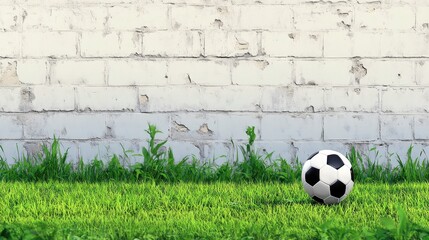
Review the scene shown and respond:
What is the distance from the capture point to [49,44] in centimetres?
684

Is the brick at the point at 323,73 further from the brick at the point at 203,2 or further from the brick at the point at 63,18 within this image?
the brick at the point at 63,18

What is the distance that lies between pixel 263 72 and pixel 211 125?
0.61 metres

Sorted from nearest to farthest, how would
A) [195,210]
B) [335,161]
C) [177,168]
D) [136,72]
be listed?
[195,210], [335,161], [177,168], [136,72]

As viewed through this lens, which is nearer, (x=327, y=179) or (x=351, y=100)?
(x=327, y=179)

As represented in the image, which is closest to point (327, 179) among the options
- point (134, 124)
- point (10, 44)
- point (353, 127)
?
point (353, 127)

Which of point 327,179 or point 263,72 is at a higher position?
point 263,72

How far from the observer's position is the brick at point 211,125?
6.78 metres

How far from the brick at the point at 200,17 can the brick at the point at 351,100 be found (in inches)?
40.9

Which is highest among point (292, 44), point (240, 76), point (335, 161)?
point (292, 44)

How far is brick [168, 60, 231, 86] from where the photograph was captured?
678 centimetres

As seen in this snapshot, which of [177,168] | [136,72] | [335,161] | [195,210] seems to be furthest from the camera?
[136,72]

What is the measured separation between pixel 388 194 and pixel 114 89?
7.88ft

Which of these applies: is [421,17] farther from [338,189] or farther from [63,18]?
[63,18]

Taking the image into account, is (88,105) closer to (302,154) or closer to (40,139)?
(40,139)
